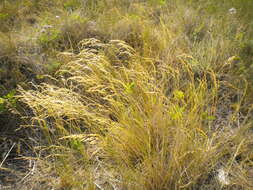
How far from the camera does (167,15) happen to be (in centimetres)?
336

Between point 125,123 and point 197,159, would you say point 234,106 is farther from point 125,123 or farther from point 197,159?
point 125,123

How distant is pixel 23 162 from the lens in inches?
72.6

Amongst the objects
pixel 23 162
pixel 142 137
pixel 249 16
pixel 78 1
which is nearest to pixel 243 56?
pixel 249 16

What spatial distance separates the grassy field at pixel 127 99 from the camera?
4.89ft

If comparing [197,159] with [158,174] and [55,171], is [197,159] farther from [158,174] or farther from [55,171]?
[55,171]

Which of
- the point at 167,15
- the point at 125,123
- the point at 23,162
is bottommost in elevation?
the point at 23,162

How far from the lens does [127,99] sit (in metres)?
1.68

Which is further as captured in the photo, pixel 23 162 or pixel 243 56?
pixel 243 56

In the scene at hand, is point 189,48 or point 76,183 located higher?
point 189,48

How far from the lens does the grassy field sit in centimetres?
149

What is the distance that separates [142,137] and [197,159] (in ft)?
1.21

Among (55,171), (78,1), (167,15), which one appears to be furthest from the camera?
(78,1)

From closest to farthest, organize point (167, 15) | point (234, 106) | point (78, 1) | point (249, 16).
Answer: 1. point (234, 106)
2. point (249, 16)
3. point (167, 15)
4. point (78, 1)

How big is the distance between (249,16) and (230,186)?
2.35 meters
